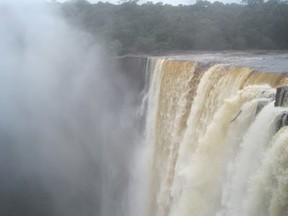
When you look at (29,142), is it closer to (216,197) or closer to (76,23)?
(76,23)

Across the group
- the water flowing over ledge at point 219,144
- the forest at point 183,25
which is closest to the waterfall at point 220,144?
the water flowing over ledge at point 219,144

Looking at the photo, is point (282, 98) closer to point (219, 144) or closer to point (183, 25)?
point (219, 144)

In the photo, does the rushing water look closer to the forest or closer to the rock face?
the rock face

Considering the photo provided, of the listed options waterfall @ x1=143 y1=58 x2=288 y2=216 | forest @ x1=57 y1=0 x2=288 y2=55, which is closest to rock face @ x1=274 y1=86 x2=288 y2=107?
waterfall @ x1=143 y1=58 x2=288 y2=216

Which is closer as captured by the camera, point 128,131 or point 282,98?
point 282,98

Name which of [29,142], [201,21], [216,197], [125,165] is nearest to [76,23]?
[201,21]

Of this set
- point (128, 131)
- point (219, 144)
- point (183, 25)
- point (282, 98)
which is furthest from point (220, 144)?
point (183, 25)

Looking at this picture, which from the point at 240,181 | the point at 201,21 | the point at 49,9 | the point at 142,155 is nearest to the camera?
the point at 240,181
